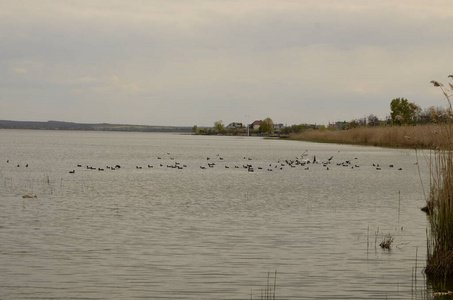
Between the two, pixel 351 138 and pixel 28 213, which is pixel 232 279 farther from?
pixel 351 138

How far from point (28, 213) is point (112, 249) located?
7698 mm

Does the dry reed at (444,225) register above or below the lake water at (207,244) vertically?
above

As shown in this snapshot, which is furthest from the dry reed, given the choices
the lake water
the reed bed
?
the lake water

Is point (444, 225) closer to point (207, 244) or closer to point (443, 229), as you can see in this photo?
point (443, 229)

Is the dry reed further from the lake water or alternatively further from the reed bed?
the lake water

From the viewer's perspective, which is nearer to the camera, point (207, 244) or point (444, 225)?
point (444, 225)

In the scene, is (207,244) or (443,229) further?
(207,244)

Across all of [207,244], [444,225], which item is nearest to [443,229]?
[444,225]

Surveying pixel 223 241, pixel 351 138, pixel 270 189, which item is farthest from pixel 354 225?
pixel 351 138

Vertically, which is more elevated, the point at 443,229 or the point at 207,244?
the point at 443,229

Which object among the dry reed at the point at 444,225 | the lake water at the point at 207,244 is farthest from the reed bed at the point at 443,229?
the lake water at the point at 207,244

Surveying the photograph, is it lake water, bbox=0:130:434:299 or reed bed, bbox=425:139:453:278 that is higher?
reed bed, bbox=425:139:453:278

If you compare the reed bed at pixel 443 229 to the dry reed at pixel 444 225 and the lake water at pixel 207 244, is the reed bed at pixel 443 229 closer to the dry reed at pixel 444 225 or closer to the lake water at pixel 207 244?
the dry reed at pixel 444 225

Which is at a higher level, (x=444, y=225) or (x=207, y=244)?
(x=444, y=225)
